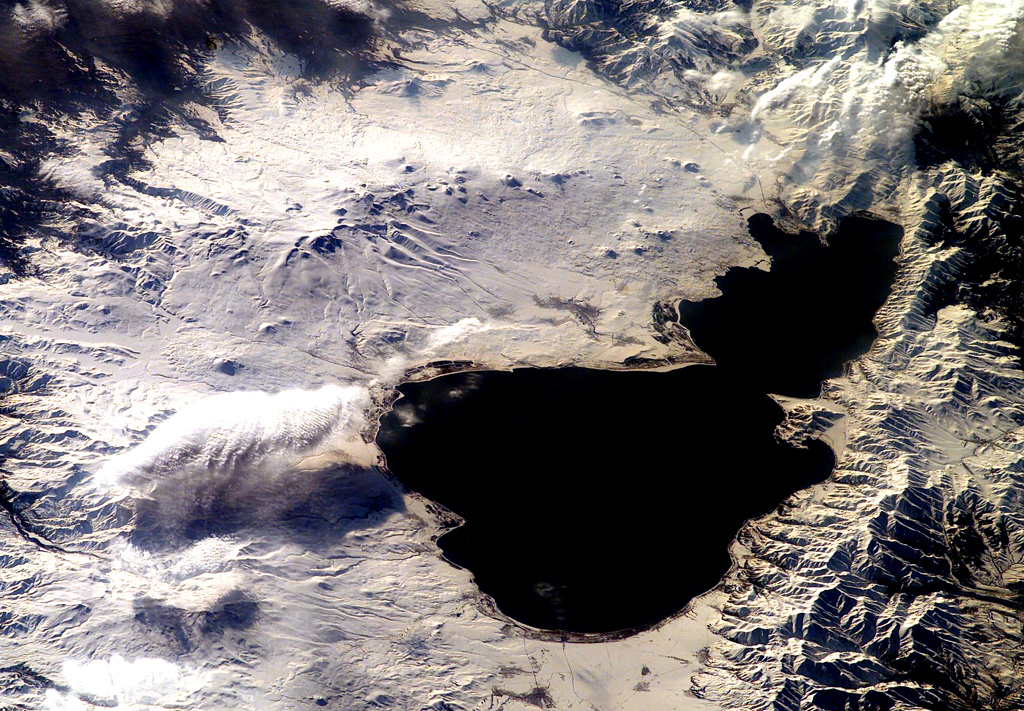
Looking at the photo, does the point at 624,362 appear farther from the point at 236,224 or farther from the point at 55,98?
the point at 55,98

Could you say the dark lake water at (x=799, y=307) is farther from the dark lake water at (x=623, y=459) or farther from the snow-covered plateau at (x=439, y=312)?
the snow-covered plateau at (x=439, y=312)

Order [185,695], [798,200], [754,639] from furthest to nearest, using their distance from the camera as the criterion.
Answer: [798,200]
[754,639]
[185,695]

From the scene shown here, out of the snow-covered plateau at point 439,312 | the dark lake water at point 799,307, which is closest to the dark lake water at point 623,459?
the dark lake water at point 799,307

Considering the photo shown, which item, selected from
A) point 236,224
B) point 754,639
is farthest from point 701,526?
point 236,224

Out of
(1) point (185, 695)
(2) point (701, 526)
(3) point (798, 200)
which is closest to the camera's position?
(1) point (185, 695)

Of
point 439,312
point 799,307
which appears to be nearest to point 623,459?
point 439,312

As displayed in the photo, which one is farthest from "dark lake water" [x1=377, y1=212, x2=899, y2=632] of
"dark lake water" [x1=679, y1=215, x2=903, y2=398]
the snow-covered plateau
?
the snow-covered plateau

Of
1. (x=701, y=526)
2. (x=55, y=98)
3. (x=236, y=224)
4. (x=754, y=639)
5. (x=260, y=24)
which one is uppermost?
(x=260, y=24)

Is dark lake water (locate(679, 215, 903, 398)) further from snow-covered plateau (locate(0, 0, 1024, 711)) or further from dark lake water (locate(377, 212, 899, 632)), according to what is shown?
snow-covered plateau (locate(0, 0, 1024, 711))
